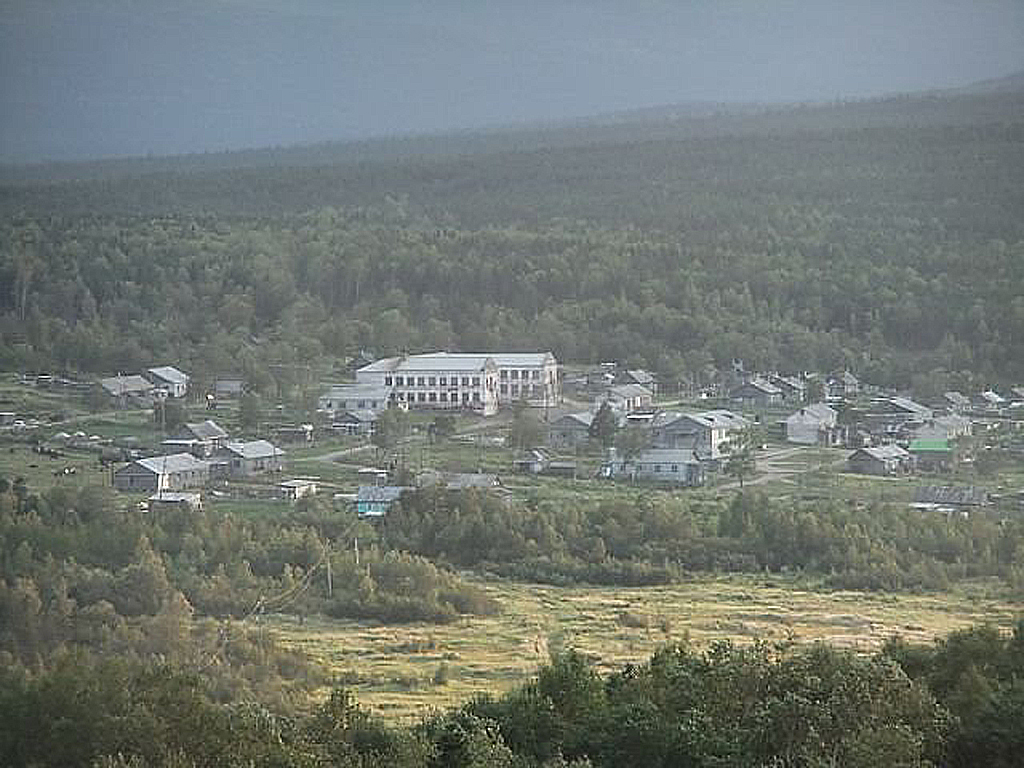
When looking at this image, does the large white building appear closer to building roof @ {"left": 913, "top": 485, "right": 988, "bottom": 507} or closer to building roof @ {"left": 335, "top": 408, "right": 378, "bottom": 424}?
building roof @ {"left": 335, "top": 408, "right": 378, "bottom": 424}

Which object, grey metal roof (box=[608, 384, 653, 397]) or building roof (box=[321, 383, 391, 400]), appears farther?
grey metal roof (box=[608, 384, 653, 397])

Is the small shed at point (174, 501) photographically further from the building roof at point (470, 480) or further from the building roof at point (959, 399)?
the building roof at point (959, 399)

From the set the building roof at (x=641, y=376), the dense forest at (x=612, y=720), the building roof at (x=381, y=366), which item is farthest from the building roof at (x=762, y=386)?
the dense forest at (x=612, y=720)

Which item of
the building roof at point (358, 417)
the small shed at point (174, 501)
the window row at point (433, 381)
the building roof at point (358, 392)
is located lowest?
the small shed at point (174, 501)

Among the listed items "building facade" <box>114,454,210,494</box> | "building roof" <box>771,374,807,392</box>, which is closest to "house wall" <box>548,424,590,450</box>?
"building roof" <box>771,374,807,392</box>

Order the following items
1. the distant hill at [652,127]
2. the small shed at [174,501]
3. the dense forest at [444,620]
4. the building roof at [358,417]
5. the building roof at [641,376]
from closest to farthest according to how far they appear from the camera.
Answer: the dense forest at [444,620], the small shed at [174,501], the building roof at [358,417], the building roof at [641,376], the distant hill at [652,127]

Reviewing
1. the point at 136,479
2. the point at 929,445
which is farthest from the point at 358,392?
the point at 929,445

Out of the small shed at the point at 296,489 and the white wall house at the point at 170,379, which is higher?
the white wall house at the point at 170,379
